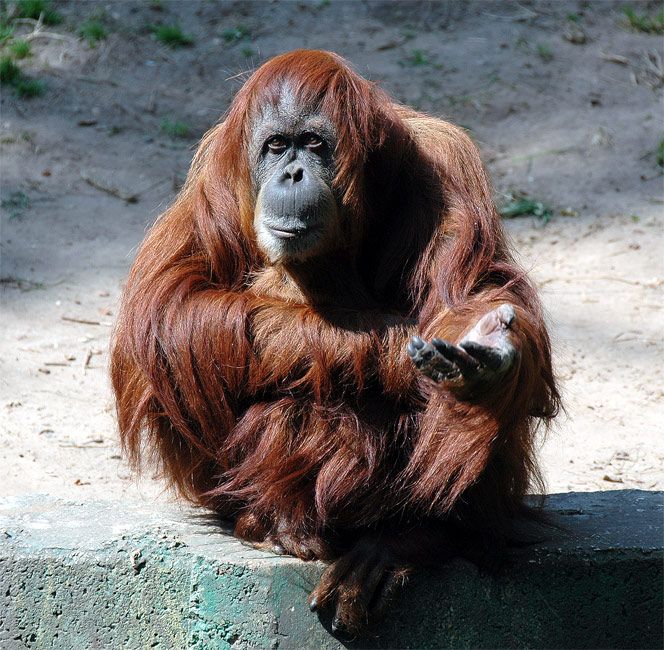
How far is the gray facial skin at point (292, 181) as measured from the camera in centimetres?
276

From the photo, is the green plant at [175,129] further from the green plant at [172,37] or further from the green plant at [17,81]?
the green plant at [172,37]

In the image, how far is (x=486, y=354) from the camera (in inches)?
84.1

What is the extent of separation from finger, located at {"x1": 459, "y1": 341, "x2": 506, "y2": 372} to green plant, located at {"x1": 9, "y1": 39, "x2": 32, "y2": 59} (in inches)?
255

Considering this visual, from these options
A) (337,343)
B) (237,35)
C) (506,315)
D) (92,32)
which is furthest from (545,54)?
(506,315)

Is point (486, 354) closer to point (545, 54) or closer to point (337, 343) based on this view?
point (337, 343)

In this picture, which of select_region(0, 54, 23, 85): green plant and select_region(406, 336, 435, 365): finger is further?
select_region(0, 54, 23, 85): green plant

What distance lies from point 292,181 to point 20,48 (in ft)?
18.3

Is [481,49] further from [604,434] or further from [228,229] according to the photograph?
[228,229]

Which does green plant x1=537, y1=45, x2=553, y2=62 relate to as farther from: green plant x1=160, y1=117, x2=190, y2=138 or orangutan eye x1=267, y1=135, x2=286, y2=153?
orangutan eye x1=267, y1=135, x2=286, y2=153

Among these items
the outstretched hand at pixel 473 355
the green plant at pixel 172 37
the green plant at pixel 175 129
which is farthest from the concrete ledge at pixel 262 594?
the green plant at pixel 172 37

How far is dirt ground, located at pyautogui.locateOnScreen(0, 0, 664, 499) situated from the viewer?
15.0 ft

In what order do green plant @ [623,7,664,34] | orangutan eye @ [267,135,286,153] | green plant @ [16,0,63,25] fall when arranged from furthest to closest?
green plant @ [623,7,664,34], green plant @ [16,0,63,25], orangutan eye @ [267,135,286,153]

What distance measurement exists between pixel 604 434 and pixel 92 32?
18.6 ft

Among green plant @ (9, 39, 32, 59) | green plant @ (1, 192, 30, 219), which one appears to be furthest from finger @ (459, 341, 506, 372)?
green plant @ (9, 39, 32, 59)
